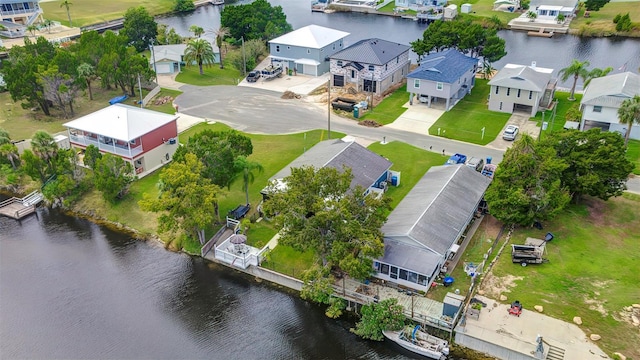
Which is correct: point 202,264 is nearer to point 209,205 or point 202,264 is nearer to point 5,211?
point 209,205

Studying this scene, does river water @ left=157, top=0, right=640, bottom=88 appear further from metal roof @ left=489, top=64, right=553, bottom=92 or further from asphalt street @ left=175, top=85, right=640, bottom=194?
asphalt street @ left=175, top=85, right=640, bottom=194

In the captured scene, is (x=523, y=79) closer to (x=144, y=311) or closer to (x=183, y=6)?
(x=144, y=311)

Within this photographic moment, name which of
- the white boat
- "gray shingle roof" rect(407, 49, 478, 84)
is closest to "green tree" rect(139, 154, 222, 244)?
the white boat

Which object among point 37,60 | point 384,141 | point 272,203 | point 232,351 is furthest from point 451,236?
point 37,60

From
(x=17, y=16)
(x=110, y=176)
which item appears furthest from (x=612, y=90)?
(x=17, y=16)

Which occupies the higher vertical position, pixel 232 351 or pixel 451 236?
pixel 451 236
